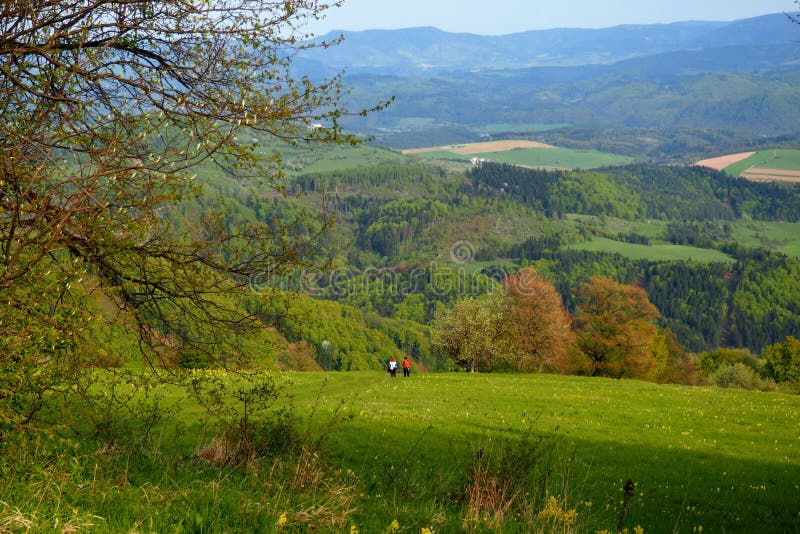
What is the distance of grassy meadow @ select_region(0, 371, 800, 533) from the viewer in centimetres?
725

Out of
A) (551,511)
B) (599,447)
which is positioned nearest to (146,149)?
(551,511)

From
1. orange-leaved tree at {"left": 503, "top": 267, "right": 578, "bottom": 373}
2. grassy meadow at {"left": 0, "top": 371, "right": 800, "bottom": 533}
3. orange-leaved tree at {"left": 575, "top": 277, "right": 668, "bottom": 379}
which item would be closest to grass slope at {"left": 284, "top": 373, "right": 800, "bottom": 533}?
grassy meadow at {"left": 0, "top": 371, "right": 800, "bottom": 533}

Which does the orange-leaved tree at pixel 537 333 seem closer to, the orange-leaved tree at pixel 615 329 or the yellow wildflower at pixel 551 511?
the orange-leaved tree at pixel 615 329

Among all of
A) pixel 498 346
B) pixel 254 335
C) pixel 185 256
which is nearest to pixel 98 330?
pixel 185 256

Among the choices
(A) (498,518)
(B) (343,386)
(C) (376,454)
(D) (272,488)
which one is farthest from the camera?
(B) (343,386)

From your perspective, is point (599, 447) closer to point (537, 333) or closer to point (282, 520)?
point (282, 520)

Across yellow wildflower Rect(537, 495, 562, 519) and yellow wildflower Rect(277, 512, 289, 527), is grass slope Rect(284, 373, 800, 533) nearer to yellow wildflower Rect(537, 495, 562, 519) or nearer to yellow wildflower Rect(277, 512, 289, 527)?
yellow wildflower Rect(537, 495, 562, 519)

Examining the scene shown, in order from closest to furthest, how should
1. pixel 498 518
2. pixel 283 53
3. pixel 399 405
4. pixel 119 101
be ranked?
1. pixel 498 518
2. pixel 119 101
3. pixel 283 53
4. pixel 399 405

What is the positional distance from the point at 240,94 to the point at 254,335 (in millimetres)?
3734

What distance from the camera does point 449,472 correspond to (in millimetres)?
12336

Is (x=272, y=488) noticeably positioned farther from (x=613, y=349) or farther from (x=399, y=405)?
(x=613, y=349)

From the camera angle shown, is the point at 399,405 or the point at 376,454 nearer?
the point at 376,454

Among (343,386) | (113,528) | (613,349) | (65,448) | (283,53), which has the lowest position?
(613,349)

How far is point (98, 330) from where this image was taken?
828 cm
